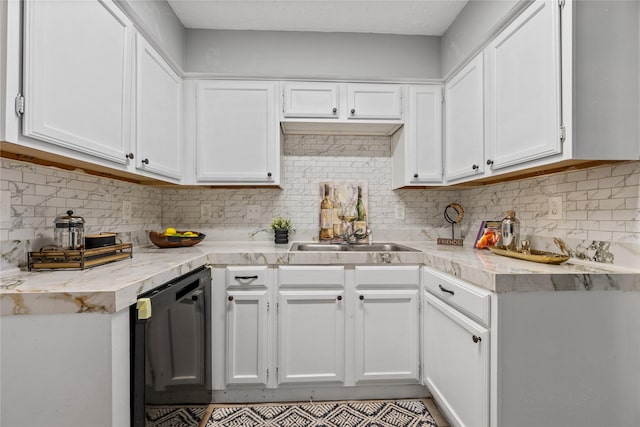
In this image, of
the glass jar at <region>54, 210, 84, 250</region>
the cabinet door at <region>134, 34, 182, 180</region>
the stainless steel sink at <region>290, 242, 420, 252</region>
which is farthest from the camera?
the stainless steel sink at <region>290, 242, 420, 252</region>

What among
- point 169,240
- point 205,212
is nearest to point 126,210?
point 169,240

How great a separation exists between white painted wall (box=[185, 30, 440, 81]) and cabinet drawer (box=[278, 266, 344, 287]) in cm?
138

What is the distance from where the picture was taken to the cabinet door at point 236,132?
2.23m

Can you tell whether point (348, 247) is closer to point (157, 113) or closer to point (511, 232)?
point (511, 232)

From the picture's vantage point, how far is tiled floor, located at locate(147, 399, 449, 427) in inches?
69.0

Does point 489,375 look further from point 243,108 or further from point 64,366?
point 243,108

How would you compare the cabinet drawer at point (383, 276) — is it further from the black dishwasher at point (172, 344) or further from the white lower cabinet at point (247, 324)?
the black dishwasher at point (172, 344)

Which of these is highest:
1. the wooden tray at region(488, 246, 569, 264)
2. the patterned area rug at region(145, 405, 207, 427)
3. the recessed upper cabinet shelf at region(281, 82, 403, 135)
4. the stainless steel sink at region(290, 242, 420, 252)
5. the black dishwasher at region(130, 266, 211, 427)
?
the recessed upper cabinet shelf at region(281, 82, 403, 135)

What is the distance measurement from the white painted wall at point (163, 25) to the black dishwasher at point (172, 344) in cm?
137

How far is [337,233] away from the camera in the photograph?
2588mm

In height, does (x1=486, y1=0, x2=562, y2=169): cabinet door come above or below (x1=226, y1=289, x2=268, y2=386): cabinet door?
above

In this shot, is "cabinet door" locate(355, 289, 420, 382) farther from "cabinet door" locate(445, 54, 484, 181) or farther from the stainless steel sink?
"cabinet door" locate(445, 54, 484, 181)

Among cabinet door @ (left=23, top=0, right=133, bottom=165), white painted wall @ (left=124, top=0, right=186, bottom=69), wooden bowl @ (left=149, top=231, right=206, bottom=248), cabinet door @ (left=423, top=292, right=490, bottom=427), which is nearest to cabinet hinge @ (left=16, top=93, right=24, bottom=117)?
cabinet door @ (left=23, top=0, right=133, bottom=165)

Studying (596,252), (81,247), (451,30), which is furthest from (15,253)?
(451,30)
